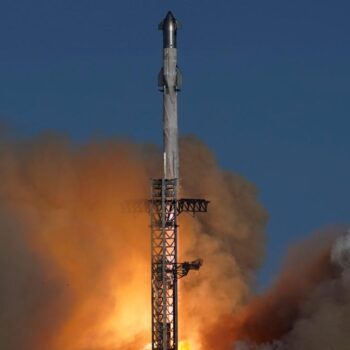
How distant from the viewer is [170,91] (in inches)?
2689

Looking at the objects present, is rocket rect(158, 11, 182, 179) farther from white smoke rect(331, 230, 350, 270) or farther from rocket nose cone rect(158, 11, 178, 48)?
white smoke rect(331, 230, 350, 270)

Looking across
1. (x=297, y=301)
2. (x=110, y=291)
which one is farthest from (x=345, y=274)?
(x=110, y=291)

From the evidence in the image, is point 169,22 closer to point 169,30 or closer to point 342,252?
point 169,30

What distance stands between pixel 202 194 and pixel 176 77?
262 inches

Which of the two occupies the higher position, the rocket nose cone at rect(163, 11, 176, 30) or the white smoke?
the rocket nose cone at rect(163, 11, 176, 30)

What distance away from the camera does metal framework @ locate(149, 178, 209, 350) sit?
219 ft

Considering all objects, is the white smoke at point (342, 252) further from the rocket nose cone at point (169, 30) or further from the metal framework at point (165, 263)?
the rocket nose cone at point (169, 30)

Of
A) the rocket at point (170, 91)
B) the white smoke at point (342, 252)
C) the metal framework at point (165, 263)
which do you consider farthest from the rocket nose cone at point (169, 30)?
the white smoke at point (342, 252)

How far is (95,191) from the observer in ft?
236

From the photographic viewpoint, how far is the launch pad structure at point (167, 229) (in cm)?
6694

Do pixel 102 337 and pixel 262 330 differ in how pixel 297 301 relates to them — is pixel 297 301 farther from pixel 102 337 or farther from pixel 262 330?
pixel 102 337

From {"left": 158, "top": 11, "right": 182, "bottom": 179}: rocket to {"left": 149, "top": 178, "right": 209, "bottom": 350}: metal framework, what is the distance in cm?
111

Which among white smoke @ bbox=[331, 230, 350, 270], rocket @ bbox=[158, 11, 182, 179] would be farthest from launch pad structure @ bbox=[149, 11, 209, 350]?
white smoke @ bbox=[331, 230, 350, 270]

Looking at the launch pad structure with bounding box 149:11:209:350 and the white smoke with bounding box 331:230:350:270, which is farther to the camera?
the white smoke with bounding box 331:230:350:270
